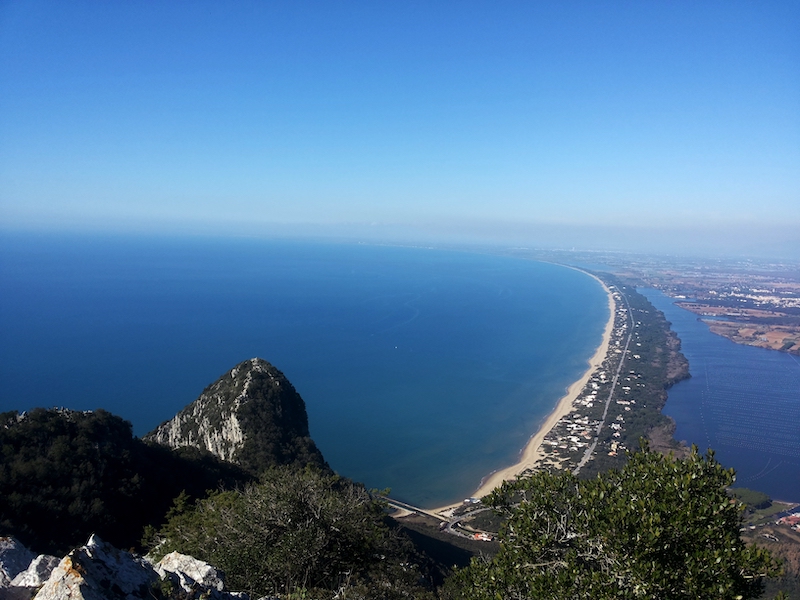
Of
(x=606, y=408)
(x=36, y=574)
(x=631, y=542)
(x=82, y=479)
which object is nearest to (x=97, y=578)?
(x=36, y=574)

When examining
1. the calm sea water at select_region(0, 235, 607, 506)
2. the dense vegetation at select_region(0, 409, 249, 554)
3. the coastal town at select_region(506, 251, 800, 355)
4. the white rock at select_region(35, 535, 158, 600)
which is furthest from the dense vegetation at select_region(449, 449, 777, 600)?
the coastal town at select_region(506, 251, 800, 355)

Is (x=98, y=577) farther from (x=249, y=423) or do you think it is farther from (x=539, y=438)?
(x=539, y=438)

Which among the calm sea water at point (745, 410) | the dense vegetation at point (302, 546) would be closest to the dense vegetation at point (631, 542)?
the dense vegetation at point (302, 546)

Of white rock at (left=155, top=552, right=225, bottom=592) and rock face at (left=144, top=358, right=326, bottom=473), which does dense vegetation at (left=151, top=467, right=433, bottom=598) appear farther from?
rock face at (left=144, top=358, right=326, bottom=473)

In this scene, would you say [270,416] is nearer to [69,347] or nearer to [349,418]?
[349,418]

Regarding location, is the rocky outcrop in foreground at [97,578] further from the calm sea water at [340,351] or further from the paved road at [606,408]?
the paved road at [606,408]

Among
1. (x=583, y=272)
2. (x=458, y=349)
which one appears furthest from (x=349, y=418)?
(x=583, y=272)
